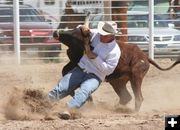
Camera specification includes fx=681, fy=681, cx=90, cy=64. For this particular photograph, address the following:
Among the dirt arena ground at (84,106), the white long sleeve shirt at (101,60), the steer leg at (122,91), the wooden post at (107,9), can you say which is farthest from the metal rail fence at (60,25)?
the white long sleeve shirt at (101,60)

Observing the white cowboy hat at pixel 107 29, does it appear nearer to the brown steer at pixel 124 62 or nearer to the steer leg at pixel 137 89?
the brown steer at pixel 124 62

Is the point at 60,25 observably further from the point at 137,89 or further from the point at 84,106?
the point at 84,106

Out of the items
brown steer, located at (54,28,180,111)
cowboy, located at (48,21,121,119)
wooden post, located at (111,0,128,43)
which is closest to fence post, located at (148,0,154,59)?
wooden post, located at (111,0,128,43)

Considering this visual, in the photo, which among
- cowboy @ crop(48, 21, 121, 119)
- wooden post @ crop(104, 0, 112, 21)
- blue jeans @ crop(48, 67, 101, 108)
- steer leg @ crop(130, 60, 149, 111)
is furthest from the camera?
wooden post @ crop(104, 0, 112, 21)

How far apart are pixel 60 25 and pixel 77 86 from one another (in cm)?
752

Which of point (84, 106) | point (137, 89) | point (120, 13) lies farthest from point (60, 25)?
point (84, 106)

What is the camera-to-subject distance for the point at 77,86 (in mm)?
9148

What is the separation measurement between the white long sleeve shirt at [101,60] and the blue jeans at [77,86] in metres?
0.09

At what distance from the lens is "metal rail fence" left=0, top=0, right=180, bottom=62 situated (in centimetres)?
1609

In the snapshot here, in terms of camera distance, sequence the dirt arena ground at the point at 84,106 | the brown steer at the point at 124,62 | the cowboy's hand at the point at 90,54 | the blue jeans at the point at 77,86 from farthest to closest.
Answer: the brown steer at the point at 124,62 < the cowboy's hand at the point at 90,54 < the blue jeans at the point at 77,86 < the dirt arena ground at the point at 84,106

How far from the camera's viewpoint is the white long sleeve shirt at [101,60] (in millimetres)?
9188

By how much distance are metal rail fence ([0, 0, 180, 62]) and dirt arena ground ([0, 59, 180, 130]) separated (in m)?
0.91

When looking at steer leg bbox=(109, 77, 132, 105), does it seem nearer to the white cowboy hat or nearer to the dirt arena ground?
the dirt arena ground

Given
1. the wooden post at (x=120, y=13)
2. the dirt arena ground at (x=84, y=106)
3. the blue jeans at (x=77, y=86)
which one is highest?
the wooden post at (x=120, y=13)
